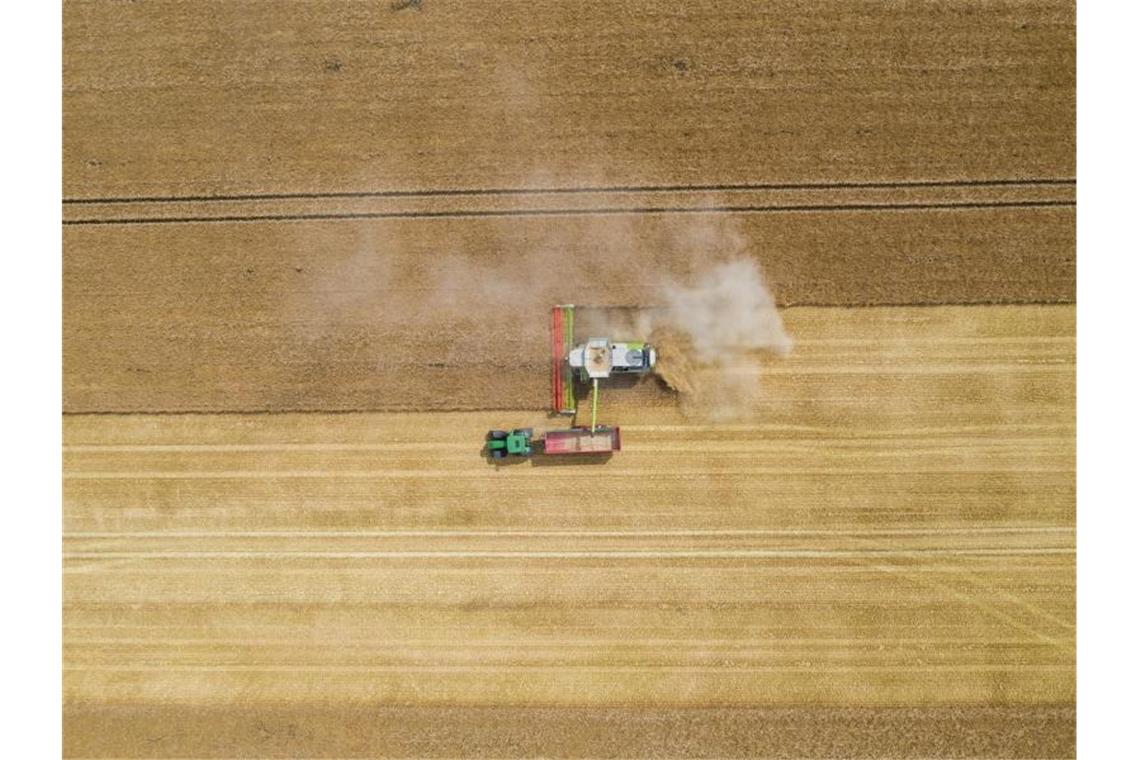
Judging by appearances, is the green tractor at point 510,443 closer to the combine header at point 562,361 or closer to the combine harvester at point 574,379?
the combine harvester at point 574,379

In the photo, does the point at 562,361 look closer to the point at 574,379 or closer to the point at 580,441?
the point at 574,379

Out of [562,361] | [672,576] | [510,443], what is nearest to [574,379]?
[562,361]

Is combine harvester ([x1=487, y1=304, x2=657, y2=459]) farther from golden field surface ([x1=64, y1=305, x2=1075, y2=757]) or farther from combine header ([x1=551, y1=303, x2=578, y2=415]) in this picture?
golden field surface ([x1=64, y1=305, x2=1075, y2=757])

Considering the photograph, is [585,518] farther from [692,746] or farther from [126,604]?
[126,604]

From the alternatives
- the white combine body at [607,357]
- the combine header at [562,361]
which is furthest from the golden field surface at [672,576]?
the combine header at [562,361]

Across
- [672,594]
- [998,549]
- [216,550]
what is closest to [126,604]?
[216,550]

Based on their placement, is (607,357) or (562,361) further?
(562,361)
